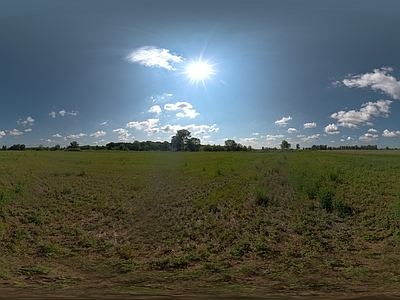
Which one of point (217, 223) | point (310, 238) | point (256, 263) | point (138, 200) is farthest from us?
point (138, 200)

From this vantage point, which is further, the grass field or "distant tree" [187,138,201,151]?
"distant tree" [187,138,201,151]

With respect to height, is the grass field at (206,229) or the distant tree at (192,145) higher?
the distant tree at (192,145)

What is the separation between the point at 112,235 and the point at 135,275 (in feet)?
5.91

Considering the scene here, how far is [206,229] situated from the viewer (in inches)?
222

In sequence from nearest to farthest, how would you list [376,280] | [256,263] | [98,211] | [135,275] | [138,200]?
[376,280]
[135,275]
[256,263]
[98,211]
[138,200]

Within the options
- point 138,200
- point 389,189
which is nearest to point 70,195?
point 138,200

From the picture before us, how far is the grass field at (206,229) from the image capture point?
380 cm

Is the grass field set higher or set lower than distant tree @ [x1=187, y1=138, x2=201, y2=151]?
lower

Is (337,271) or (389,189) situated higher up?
(389,189)

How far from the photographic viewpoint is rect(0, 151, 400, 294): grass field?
12.5ft

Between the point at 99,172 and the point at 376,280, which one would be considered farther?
the point at 99,172

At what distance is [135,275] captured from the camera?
13.0ft

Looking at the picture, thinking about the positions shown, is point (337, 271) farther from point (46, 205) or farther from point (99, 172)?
point (99, 172)

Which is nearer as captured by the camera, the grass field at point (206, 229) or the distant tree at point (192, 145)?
the grass field at point (206, 229)
